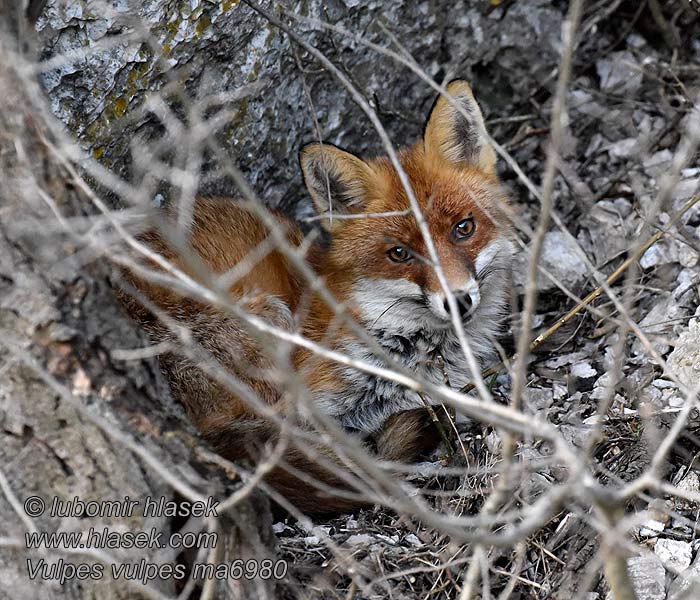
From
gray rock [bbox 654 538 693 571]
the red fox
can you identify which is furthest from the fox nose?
gray rock [bbox 654 538 693 571]

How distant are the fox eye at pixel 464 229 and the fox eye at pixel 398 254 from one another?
10.9 inches

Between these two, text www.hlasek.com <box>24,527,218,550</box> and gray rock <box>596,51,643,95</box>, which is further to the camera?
gray rock <box>596,51,643,95</box>

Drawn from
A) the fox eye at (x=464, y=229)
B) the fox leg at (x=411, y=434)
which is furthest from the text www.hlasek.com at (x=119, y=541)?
the fox eye at (x=464, y=229)

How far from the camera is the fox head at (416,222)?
4.33 meters

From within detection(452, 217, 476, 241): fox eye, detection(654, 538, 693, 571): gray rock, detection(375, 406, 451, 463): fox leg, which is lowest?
detection(654, 538, 693, 571): gray rock

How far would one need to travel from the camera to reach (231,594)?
9.72ft

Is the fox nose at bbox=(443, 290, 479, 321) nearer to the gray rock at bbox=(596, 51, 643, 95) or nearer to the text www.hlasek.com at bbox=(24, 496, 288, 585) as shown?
the text www.hlasek.com at bbox=(24, 496, 288, 585)

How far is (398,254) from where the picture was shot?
173 inches

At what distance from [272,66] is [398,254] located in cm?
138

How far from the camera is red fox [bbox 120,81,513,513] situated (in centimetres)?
414

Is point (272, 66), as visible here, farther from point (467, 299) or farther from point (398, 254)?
point (467, 299)

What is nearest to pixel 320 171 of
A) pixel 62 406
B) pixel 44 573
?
pixel 62 406

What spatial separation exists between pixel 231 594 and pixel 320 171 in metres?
2.36

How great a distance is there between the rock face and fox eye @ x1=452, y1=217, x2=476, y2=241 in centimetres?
80
